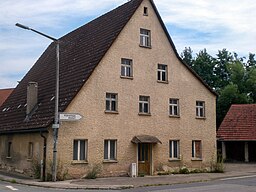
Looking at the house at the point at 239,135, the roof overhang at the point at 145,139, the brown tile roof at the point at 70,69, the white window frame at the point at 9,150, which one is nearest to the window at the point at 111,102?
the brown tile roof at the point at 70,69

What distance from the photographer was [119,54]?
2550 centimetres

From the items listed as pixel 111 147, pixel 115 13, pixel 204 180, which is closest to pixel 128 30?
pixel 115 13

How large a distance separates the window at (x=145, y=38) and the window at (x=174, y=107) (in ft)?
13.6

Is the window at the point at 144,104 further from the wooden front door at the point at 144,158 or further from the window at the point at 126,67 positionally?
the wooden front door at the point at 144,158

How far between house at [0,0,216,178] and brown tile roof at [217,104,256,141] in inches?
392

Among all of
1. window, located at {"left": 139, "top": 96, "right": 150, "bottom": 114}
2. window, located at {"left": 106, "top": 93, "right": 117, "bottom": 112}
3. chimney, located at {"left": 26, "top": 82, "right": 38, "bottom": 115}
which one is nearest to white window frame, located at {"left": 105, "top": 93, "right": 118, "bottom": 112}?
window, located at {"left": 106, "top": 93, "right": 117, "bottom": 112}

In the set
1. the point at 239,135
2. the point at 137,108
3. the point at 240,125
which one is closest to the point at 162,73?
the point at 137,108

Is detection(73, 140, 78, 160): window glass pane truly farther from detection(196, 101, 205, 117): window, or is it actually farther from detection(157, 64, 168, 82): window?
detection(196, 101, 205, 117): window

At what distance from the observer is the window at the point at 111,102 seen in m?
24.9

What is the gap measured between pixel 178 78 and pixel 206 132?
14.3 feet

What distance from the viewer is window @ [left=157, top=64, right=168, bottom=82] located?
90.0ft

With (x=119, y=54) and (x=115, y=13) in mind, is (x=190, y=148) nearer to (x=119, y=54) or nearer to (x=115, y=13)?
(x=119, y=54)

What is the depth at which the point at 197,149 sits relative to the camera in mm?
28562

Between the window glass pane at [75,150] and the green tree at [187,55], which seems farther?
the green tree at [187,55]
